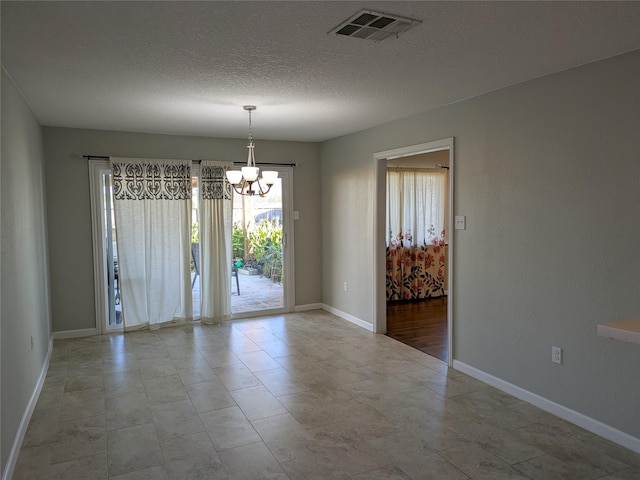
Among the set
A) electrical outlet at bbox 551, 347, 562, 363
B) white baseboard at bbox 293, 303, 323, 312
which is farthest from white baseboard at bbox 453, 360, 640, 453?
white baseboard at bbox 293, 303, 323, 312

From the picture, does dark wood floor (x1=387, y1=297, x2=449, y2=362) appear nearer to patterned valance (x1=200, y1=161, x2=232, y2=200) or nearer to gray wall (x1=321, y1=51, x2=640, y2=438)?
gray wall (x1=321, y1=51, x2=640, y2=438)

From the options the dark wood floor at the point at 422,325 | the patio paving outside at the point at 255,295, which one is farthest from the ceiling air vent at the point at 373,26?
the patio paving outside at the point at 255,295

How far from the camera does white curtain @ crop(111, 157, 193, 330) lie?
5.52 metres

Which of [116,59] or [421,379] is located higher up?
[116,59]

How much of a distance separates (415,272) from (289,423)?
460 centimetres

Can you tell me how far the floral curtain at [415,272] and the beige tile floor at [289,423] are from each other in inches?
98.8

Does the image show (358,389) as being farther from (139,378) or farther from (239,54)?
(239,54)

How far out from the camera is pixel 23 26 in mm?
2328

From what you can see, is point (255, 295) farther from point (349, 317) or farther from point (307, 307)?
point (349, 317)

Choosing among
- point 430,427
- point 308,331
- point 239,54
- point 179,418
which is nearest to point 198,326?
point 308,331

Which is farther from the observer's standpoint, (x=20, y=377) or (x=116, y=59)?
(x=20, y=377)

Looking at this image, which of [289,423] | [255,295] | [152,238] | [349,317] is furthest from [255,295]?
[289,423]

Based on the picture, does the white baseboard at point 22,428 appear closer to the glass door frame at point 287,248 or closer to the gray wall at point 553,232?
the glass door frame at point 287,248

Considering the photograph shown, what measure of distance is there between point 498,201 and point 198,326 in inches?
153
